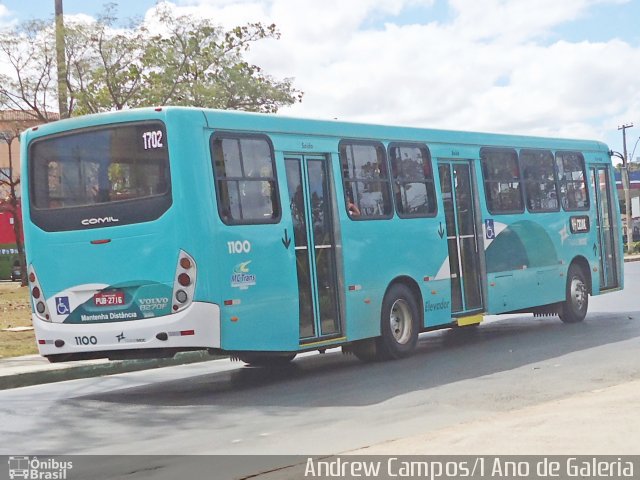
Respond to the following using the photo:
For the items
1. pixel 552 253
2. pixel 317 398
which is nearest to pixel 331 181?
pixel 317 398

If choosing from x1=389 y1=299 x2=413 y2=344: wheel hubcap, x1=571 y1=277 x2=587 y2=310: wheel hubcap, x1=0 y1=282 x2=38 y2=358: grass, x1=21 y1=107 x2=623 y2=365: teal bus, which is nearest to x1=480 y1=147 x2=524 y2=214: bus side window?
x1=21 y1=107 x2=623 y2=365: teal bus

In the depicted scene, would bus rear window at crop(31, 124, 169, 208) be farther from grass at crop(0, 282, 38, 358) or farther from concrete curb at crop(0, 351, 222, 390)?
grass at crop(0, 282, 38, 358)

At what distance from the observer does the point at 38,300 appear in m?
13.1

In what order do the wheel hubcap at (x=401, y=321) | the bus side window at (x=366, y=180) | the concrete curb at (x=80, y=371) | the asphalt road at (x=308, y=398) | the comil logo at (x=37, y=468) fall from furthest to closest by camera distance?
the wheel hubcap at (x=401, y=321) → the bus side window at (x=366, y=180) → the concrete curb at (x=80, y=371) → the asphalt road at (x=308, y=398) → the comil logo at (x=37, y=468)

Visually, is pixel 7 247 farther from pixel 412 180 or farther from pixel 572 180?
pixel 412 180

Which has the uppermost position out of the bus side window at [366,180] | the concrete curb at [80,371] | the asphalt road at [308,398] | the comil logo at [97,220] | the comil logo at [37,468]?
the bus side window at [366,180]

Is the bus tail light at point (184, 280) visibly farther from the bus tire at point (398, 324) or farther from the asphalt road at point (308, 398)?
the bus tire at point (398, 324)

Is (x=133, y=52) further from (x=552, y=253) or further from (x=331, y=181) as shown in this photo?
(x=331, y=181)

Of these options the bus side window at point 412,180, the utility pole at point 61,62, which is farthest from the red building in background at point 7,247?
the bus side window at point 412,180

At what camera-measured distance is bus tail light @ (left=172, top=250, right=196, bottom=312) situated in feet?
39.7

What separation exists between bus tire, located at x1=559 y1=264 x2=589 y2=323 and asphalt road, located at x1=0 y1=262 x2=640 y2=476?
201 cm

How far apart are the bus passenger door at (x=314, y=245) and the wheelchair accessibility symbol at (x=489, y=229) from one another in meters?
3.88

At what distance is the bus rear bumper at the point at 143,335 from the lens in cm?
1203

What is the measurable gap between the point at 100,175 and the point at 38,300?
5.51 feet
